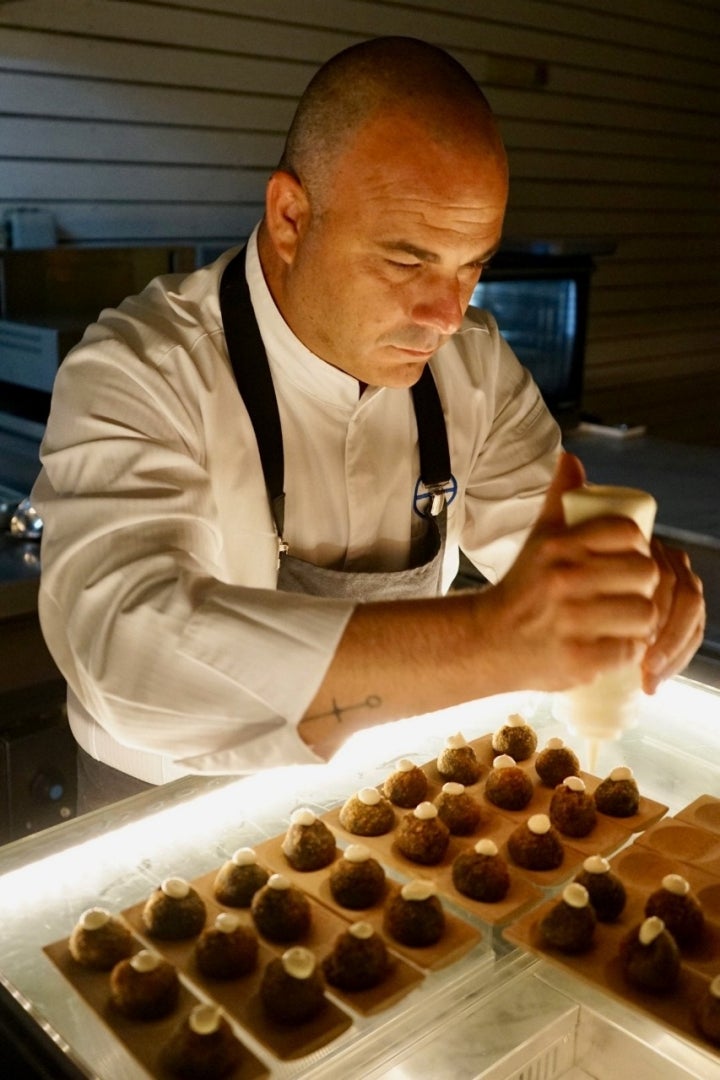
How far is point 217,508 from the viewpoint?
164 cm

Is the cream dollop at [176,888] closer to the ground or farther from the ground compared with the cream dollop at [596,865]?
farther from the ground

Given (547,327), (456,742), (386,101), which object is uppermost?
(386,101)

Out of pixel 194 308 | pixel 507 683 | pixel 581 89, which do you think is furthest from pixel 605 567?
pixel 581 89

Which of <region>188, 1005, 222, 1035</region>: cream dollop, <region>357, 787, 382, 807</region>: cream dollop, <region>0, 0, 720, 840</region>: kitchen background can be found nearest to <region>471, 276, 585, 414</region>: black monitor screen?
<region>0, 0, 720, 840</region>: kitchen background

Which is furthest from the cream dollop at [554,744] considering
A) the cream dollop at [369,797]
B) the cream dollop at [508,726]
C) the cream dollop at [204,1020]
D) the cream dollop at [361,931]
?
the cream dollop at [204,1020]

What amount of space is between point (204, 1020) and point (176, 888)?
0.21m

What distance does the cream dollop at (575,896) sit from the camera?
1258 mm

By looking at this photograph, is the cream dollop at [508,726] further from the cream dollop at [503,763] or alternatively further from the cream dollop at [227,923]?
the cream dollop at [227,923]

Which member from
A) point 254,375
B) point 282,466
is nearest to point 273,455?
point 282,466

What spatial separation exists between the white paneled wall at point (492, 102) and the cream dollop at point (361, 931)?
3.10 meters

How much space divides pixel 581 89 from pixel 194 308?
4593 millimetres

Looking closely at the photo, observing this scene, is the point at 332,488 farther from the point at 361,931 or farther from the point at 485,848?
the point at 361,931

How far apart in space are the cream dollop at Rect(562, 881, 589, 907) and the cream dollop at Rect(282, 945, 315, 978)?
0.30m

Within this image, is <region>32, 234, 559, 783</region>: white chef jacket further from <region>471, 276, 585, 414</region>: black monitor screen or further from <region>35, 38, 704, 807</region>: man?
<region>471, 276, 585, 414</region>: black monitor screen
